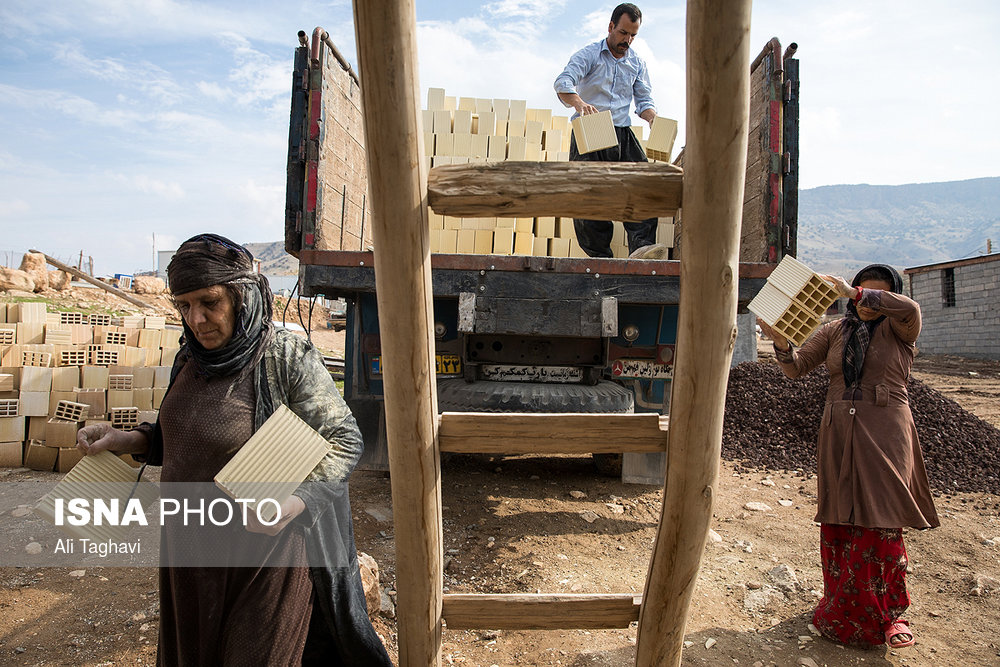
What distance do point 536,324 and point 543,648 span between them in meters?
1.50

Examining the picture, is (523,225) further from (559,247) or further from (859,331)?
(859,331)

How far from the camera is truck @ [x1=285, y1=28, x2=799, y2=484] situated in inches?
130

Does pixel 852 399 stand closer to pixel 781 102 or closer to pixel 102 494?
pixel 781 102

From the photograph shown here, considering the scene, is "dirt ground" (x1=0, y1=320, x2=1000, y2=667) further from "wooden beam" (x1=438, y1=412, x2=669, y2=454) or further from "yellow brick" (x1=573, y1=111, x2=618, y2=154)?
"yellow brick" (x1=573, y1=111, x2=618, y2=154)

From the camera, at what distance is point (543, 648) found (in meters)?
2.57

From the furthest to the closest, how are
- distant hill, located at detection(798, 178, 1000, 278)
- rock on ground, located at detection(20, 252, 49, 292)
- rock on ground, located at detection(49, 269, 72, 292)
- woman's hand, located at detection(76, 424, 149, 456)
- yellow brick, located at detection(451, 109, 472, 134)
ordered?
distant hill, located at detection(798, 178, 1000, 278) < rock on ground, located at detection(49, 269, 72, 292) < rock on ground, located at detection(20, 252, 49, 292) < yellow brick, located at detection(451, 109, 472, 134) < woman's hand, located at detection(76, 424, 149, 456)

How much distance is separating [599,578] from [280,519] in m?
2.12

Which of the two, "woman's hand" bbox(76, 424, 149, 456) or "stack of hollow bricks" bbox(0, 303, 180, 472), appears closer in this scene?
"woman's hand" bbox(76, 424, 149, 456)

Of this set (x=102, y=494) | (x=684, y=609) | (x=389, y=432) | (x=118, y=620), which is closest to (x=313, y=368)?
(x=389, y=432)

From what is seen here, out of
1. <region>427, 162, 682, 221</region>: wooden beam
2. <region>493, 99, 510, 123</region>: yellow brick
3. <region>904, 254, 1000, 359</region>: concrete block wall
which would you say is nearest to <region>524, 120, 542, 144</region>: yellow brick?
<region>493, 99, 510, 123</region>: yellow brick

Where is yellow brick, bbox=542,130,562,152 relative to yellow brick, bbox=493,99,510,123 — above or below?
below

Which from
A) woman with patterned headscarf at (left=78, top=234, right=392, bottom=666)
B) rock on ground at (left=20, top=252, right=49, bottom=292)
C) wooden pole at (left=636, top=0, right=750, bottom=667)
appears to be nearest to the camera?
wooden pole at (left=636, top=0, right=750, bottom=667)

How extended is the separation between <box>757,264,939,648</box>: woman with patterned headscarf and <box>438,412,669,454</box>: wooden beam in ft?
4.59

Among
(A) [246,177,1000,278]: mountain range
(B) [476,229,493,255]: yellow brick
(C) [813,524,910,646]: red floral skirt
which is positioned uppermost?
(A) [246,177,1000,278]: mountain range
